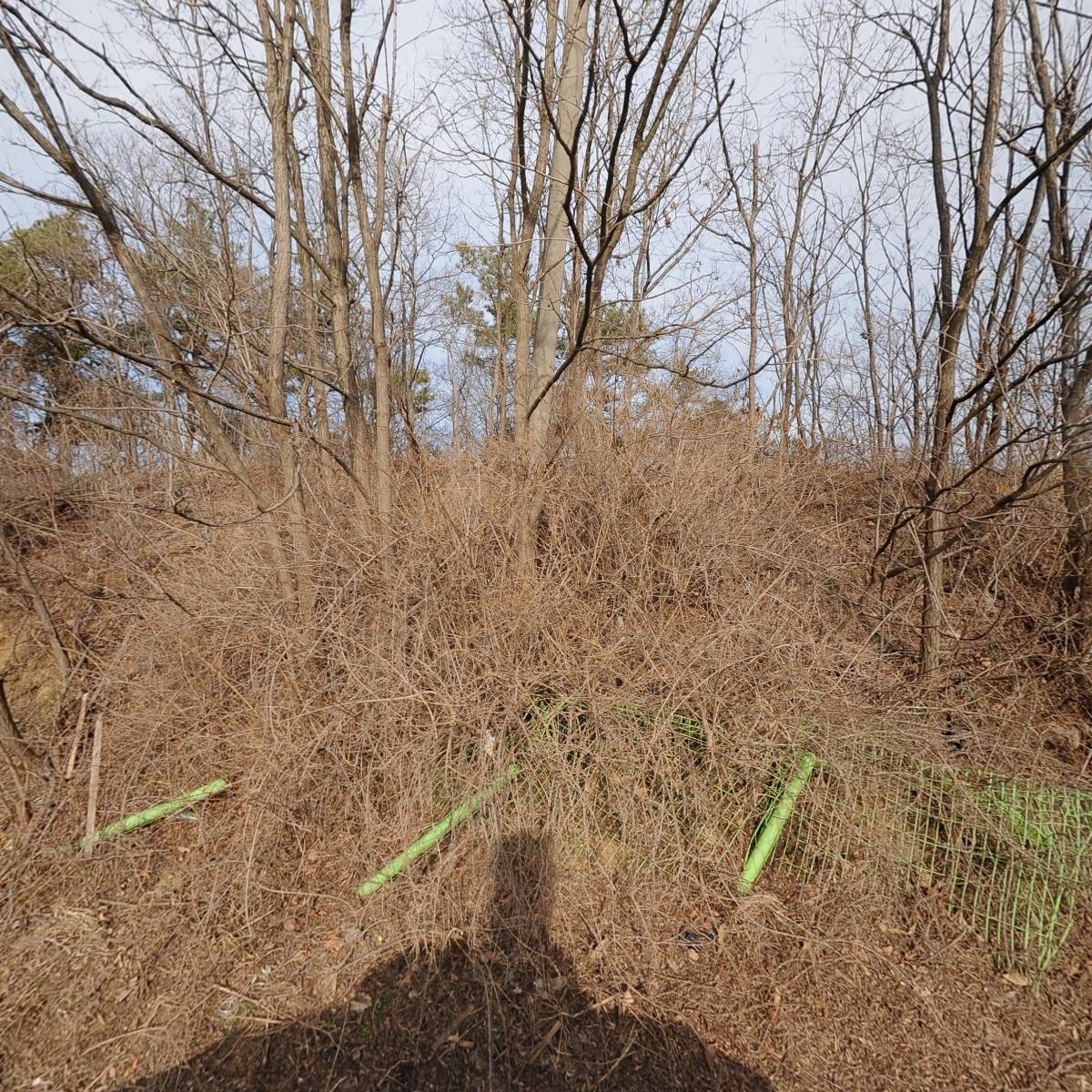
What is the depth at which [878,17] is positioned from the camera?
4.64 m

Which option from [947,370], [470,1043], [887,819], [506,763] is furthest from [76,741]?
[947,370]

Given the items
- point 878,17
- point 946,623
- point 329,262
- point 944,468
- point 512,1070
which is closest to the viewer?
point 512,1070

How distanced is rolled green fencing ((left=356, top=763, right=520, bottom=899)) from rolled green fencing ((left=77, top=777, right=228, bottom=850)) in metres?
1.02

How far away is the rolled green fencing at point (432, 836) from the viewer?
7.95 ft

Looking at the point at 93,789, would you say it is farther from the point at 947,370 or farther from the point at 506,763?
the point at 947,370

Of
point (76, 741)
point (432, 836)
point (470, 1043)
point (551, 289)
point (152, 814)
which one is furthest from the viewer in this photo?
point (551, 289)

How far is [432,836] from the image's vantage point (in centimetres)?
246

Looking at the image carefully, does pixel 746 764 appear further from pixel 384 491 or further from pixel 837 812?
pixel 384 491

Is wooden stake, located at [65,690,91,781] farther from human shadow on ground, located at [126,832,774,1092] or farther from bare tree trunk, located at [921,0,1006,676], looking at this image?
bare tree trunk, located at [921,0,1006,676]

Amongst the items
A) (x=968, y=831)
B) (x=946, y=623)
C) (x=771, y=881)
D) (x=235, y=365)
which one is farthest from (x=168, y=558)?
(x=946, y=623)

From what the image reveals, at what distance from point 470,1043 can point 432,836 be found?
75 cm

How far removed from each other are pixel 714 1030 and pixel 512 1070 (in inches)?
31.1

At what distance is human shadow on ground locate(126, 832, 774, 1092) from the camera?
6.18 feet

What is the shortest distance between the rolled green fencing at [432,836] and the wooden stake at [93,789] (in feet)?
4.97
